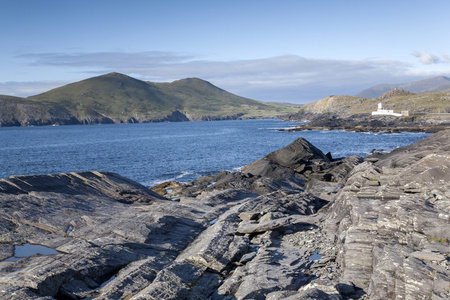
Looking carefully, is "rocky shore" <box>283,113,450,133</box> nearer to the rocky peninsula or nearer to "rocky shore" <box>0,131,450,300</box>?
the rocky peninsula

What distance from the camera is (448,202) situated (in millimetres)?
20578

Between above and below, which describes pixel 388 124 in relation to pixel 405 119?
below

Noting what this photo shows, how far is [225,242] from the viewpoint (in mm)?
20375

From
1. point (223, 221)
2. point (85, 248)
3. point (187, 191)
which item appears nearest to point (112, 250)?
point (85, 248)

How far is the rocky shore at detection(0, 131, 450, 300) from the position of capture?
14172mm

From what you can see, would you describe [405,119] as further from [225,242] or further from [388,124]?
[225,242]

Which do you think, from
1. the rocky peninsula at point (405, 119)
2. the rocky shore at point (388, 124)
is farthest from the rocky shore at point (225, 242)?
the rocky peninsula at point (405, 119)

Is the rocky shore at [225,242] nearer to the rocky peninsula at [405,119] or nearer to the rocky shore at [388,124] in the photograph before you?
the rocky shore at [388,124]

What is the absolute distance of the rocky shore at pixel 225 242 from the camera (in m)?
14.2

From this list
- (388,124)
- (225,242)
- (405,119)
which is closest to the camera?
(225,242)

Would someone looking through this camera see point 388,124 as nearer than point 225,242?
No

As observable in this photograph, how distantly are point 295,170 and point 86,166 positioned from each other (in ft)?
158

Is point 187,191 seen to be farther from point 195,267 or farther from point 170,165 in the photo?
point 170,165

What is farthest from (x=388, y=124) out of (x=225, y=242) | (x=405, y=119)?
(x=225, y=242)
